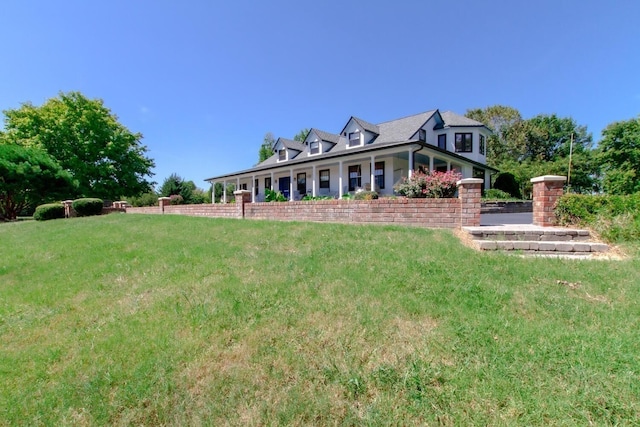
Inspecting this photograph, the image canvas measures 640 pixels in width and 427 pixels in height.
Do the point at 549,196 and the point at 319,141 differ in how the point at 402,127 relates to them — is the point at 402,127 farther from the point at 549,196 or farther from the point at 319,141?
the point at 549,196

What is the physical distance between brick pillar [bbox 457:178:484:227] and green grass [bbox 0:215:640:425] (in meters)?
1.95

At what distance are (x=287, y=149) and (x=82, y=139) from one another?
59.7 ft

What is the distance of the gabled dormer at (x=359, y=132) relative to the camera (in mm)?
18766

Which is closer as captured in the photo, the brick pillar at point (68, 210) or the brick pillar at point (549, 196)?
the brick pillar at point (549, 196)

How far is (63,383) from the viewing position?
231cm

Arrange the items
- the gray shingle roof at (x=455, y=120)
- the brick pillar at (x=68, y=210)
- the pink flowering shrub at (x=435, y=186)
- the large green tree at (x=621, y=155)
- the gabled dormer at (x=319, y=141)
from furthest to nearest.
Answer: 1. the large green tree at (x=621, y=155)
2. the gabled dormer at (x=319, y=141)
3. the gray shingle roof at (x=455, y=120)
4. the brick pillar at (x=68, y=210)
5. the pink flowering shrub at (x=435, y=186)

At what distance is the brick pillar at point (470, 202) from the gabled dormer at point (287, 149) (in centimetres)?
1882

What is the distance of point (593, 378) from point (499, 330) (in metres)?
0.67

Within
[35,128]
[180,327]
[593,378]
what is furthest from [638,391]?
[35,128]

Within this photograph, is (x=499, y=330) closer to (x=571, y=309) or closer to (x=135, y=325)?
(x=571, y=309)

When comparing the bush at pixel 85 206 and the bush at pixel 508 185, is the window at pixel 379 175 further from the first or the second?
the bush at pixel 85 206

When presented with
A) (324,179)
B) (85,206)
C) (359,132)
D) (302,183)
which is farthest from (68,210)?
(359,132)

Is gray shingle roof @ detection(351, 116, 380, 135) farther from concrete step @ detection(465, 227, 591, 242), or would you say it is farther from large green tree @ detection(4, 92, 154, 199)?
large green tree @ detection(4, 92, 154, 199)

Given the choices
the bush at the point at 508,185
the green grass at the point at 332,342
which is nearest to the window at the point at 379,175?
the bush at the point at 508,185
